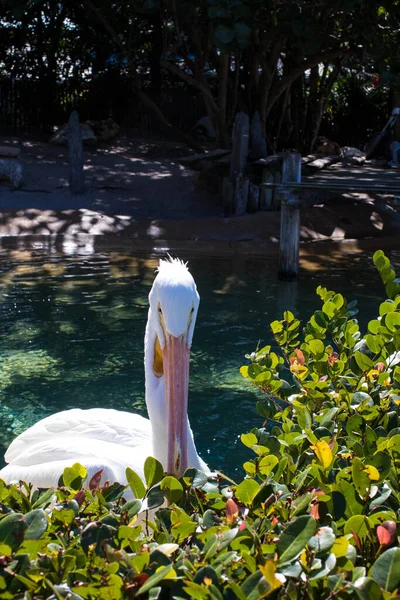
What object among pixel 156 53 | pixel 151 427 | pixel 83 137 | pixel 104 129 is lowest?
pixel 151 427

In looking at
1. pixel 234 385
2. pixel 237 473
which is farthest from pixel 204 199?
pixel 237 473

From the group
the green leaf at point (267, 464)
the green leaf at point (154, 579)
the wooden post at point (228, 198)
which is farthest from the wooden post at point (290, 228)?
the green leaf at point (154, 579)

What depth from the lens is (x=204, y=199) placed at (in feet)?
38.6

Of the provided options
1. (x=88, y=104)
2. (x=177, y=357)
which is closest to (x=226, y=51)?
(x=177, y=357)

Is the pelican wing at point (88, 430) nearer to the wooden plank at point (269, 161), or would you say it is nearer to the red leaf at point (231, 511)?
the red leaf at point (231, 511)

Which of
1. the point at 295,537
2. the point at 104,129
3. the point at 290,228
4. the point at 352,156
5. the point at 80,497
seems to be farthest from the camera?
the point at 104,129

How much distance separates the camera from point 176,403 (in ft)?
8.36

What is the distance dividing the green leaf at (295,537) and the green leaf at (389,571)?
134 millimetres

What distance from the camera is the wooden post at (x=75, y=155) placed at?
36.5 ft

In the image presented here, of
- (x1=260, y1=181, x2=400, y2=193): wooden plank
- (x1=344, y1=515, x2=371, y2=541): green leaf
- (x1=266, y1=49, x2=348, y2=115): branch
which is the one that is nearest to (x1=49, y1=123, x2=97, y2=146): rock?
(x1=266, y1=49, x2=348, y2=115): branch

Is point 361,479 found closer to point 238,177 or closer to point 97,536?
point 97,536

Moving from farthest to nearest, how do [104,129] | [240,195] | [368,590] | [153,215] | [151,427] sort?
[104,129] < [153,215] < [240,195] < [151,427] < [368,590]

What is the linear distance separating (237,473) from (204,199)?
8157mm

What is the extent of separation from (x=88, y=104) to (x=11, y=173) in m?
6.18
